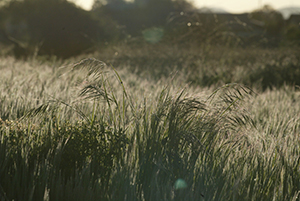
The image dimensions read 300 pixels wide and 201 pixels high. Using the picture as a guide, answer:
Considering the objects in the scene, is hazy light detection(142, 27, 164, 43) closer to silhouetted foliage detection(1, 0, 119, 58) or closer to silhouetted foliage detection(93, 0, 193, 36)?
silhouetted foliage detection(93, 0, 193, 36)

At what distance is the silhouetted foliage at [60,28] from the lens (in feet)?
53.3

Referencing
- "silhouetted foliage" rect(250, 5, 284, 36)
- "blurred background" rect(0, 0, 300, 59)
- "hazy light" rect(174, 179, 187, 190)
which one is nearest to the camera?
"hazy light" rect(174, 179, 187, 190)

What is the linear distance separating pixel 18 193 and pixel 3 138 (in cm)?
48

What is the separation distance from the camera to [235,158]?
2602 mm

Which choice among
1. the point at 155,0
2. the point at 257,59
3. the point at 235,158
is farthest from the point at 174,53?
the point at 155,0

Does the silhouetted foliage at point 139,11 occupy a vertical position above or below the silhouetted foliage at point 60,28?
above

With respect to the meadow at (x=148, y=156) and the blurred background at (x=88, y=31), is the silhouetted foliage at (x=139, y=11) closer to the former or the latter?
the blurred background at (x=88, y=31)

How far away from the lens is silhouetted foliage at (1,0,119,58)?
A: 53.3 ft

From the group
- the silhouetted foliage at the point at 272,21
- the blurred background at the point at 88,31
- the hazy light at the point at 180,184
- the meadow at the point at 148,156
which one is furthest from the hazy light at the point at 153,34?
the hazy light at the point at 180,184

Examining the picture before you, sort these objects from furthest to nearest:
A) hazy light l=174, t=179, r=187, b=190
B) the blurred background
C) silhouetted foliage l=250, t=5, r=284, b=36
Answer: silhouetted foliage l=250, t=5, r=284, b=36
the blurred background
hazy light l=174, t=179, r=187, b=190

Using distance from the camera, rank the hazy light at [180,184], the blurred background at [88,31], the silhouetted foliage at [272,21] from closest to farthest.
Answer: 1. the hazy light at [180,184]
2. the blurred background at [88,31]
3. the silhouetted foliage at [272,21]

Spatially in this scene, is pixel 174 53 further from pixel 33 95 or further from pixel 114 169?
pixel 114 169

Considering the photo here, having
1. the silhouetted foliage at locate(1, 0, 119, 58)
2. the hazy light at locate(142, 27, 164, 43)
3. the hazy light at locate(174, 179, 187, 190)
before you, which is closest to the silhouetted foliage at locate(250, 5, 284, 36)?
the hazy light at locate(142, 27, 164, 43)

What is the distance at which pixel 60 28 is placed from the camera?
16.5 meters
